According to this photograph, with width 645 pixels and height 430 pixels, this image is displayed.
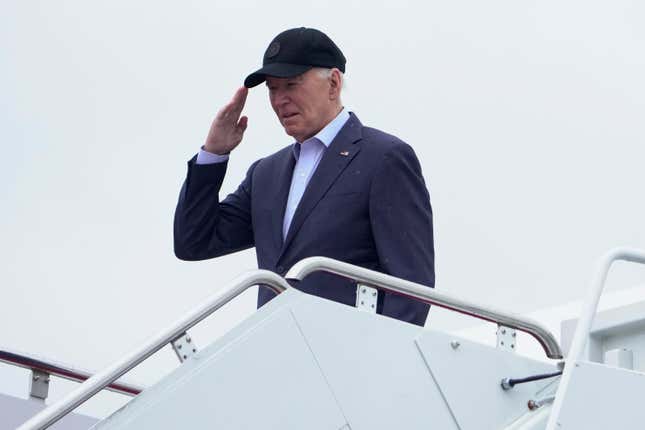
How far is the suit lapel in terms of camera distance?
205 inches

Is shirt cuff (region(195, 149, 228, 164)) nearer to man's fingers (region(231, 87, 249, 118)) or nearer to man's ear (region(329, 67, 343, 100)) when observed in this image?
man's fingers (region(231, 87, 249, 118))

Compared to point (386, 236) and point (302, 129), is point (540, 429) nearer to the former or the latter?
point (386, 236)

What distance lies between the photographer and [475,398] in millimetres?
4801

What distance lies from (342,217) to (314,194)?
0.52 feet

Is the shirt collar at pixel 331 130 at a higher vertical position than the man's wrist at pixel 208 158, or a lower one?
lower

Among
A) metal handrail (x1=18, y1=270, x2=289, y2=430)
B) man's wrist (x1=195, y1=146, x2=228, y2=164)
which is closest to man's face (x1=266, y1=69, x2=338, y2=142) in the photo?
man's wrist (x1=195, y1=146, x2=228, y2=164)

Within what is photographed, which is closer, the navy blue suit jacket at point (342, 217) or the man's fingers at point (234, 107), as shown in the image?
the navy blue suit jacket at point (342, 217)

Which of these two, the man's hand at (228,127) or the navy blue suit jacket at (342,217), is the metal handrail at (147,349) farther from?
the man's hand at (228,127)

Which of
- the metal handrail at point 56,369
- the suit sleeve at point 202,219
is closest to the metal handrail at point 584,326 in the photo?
the suit sleeve at point 202,219

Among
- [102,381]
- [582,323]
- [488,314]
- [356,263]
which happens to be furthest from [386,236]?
[102,381]

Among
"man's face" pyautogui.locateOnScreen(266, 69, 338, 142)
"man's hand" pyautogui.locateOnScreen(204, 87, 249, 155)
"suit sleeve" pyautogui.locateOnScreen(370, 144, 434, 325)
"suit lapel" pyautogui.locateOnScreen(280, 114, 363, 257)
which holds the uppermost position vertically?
"man's hand" pyautogui.locateOnScreen(204, 87, 249, 155)

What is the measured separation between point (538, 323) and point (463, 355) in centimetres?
38

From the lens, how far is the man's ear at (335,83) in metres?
5.42

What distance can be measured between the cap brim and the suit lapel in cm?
31
